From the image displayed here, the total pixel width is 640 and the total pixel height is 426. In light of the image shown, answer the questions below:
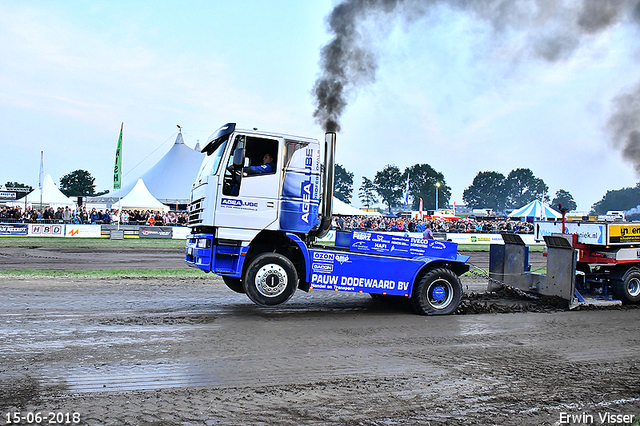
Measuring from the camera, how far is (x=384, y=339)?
6.96 m

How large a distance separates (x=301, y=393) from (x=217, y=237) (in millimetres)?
3830

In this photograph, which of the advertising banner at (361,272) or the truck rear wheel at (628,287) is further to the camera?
the truck rear wheel at (628,287)

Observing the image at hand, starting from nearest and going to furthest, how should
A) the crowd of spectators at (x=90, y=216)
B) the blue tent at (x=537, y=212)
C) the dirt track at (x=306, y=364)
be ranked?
1. the dirt track at (x=306, y=364)
2. the crowd of spectators at (x=90, y=216)
3. the blue tent at (x=537, y=212)

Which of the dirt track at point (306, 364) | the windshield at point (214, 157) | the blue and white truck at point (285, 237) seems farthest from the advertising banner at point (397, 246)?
the windshield at point (214, 157)

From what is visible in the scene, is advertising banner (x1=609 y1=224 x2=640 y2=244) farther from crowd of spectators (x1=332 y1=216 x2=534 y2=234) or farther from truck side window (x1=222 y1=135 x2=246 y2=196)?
crowd of spectators (x1=332 y1=216 x2=534 y2=234)

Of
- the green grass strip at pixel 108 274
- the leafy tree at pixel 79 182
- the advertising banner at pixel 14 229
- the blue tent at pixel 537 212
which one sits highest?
the leafy tree at pixel 79 182

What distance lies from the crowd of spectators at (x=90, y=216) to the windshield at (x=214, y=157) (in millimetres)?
23183

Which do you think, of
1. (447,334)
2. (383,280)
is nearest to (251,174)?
(383,280)

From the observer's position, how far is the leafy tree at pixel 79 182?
375 feet

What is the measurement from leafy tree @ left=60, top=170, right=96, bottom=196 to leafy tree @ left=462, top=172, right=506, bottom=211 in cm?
10259

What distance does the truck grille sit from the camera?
855 cm

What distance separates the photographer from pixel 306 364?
5.61 metres

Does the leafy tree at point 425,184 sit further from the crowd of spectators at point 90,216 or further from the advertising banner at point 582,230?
the advertising banner at point 582,230

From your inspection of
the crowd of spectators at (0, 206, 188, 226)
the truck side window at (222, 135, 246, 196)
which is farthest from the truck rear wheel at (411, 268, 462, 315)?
the crowd of spectators at (0, 206, 188, 226)
